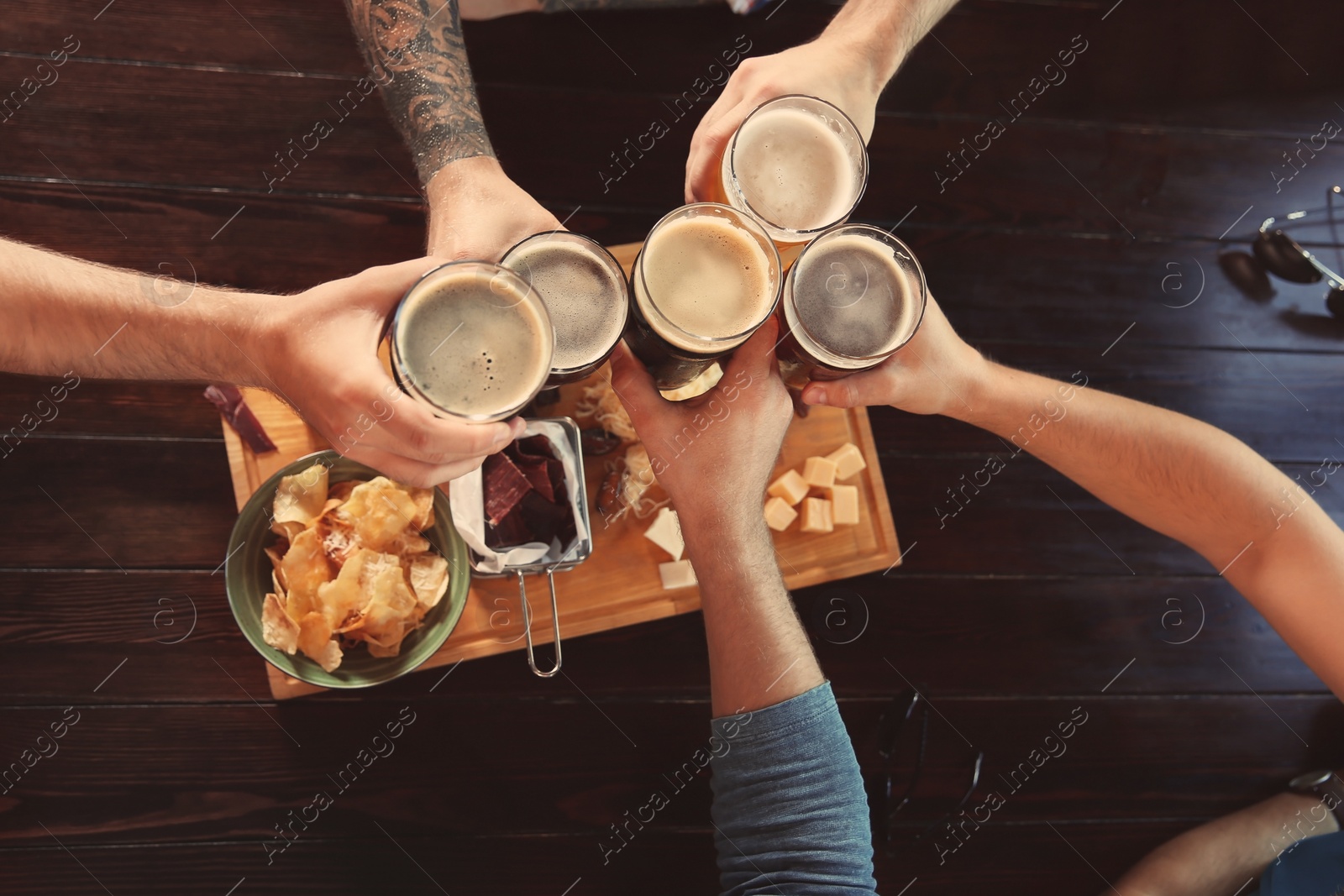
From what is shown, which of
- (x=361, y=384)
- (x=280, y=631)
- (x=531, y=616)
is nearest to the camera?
(x=361, y=384)

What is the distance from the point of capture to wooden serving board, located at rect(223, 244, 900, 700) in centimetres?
182

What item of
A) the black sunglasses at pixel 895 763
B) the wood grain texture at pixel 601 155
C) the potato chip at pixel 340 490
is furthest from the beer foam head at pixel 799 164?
the black sunglasses at pixel 895 763

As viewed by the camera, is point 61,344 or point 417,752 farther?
point 417,752

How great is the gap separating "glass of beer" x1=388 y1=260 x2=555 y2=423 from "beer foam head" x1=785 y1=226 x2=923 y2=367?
460mm

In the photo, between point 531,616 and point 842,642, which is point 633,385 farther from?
point 842,642

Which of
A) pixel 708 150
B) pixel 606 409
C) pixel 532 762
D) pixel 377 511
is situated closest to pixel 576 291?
pixel 708 150

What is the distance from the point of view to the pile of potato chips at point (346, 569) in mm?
1579

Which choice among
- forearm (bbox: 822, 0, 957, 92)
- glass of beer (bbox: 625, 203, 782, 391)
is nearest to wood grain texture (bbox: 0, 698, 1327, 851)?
glass of beer (bbox: 625, 203, 782, 391)

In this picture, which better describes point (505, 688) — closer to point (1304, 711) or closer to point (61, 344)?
point (61, 344)

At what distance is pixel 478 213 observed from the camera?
156 centimetres

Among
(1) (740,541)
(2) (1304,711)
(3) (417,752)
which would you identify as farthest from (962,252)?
(3) (417,752)

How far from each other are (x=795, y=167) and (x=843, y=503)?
835 mm

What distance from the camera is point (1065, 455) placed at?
1.88 m

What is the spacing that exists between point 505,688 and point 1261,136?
2.92m
